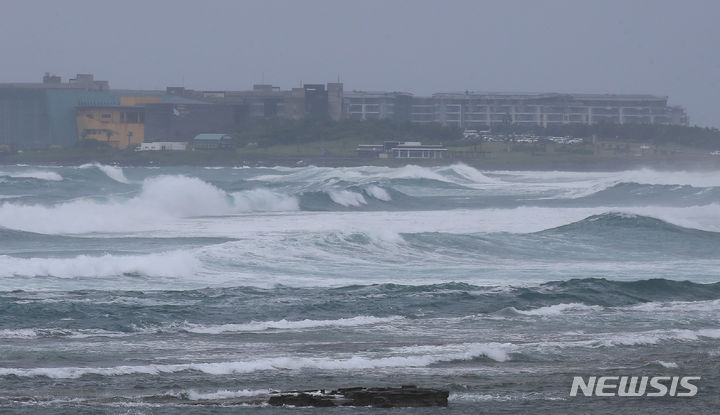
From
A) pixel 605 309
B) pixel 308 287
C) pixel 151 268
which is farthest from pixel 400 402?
pixel 151 268

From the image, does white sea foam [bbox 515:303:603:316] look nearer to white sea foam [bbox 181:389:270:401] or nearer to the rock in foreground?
the rock in foreground

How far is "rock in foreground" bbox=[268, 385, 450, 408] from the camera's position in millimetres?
10977

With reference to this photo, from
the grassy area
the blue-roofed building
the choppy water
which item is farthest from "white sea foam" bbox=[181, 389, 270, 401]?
the blue-roofed building

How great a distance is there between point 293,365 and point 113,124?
10109 cm

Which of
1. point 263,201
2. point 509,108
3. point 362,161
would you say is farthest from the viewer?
point 509,108

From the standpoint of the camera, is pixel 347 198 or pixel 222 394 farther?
pixel 347 198

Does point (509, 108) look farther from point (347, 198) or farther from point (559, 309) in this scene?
point (559, 309)

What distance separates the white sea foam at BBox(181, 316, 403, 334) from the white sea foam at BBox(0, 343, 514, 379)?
2.14 metres

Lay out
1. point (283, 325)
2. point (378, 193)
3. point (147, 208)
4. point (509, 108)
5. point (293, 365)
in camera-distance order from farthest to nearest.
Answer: point (509, 108) → point (378, 193) → point (147, 208) → point (283, 325) → point (293, 365)

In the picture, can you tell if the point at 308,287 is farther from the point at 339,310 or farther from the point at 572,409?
the point at 572,409

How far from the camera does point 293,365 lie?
42.1 feet

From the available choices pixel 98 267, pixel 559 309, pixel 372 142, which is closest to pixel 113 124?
pixel 372 142

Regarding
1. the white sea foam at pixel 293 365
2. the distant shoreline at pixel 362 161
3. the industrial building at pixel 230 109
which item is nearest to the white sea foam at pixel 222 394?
the white sea foam at pixel 293 365

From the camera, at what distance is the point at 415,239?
27516mm
